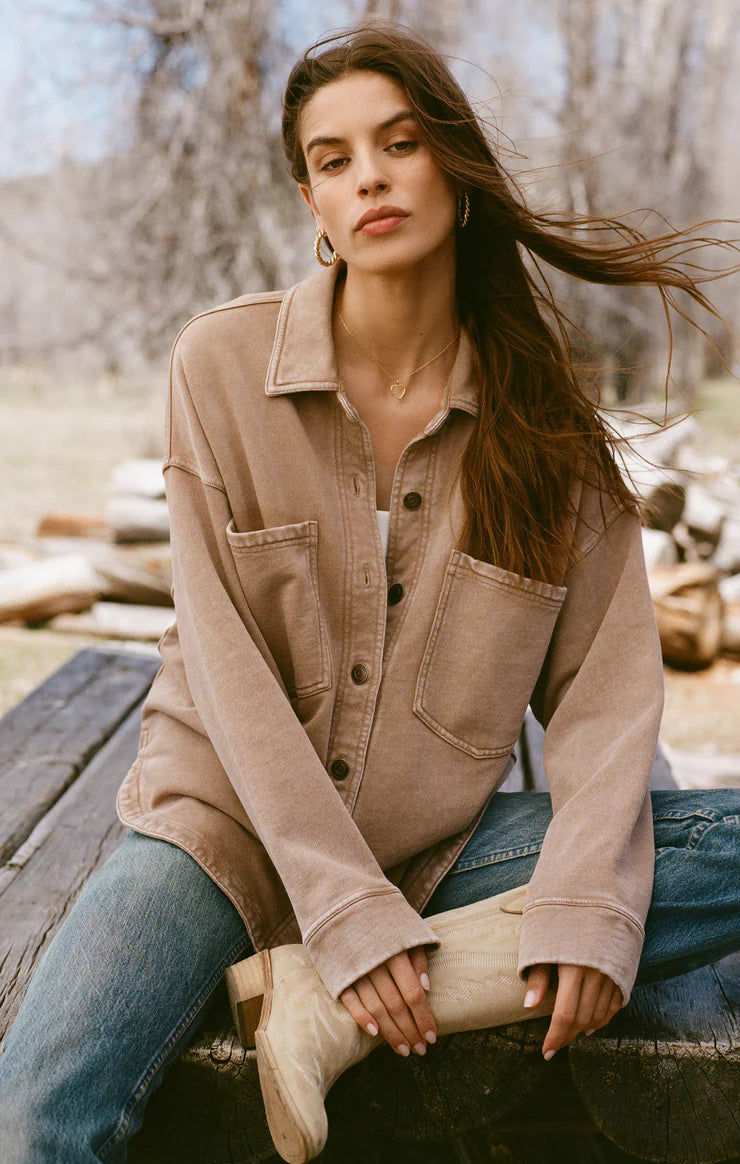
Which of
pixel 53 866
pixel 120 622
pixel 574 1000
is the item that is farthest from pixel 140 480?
pixel 574 1000

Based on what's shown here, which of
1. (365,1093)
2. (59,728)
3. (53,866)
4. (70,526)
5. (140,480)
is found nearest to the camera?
(365,1093)

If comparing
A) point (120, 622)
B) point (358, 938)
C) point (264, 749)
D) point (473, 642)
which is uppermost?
point (473, 642)

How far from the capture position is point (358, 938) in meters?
1.59

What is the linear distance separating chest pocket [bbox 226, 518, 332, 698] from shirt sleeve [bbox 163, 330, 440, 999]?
4cm

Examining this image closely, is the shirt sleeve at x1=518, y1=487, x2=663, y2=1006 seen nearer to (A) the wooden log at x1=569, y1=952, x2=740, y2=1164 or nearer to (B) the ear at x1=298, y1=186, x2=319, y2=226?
(A) the wooden log at x1=569, y1=952, x2=740, y2=1164

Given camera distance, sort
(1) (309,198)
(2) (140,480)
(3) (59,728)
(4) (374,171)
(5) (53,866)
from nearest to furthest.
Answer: (4) (374,171) < (1) (309,198) < (5) (53,866) < (3) (59,728) < (2) (140,480)

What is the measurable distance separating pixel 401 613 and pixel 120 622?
12.6ft

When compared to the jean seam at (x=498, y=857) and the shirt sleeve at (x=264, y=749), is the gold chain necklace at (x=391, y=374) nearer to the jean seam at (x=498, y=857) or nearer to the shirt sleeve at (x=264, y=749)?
the shirt sleeve at (x=264, y=749)

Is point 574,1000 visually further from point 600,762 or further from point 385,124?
point 385,124

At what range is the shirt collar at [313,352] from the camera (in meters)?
1.92

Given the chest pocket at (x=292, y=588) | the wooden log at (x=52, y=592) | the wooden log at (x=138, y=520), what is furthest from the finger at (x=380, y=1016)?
the wooden log at (x=138, y=520)

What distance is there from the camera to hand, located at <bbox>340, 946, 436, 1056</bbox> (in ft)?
5.14

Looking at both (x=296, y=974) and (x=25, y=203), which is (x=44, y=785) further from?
(x=25, y=203)

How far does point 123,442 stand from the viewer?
8.76m
